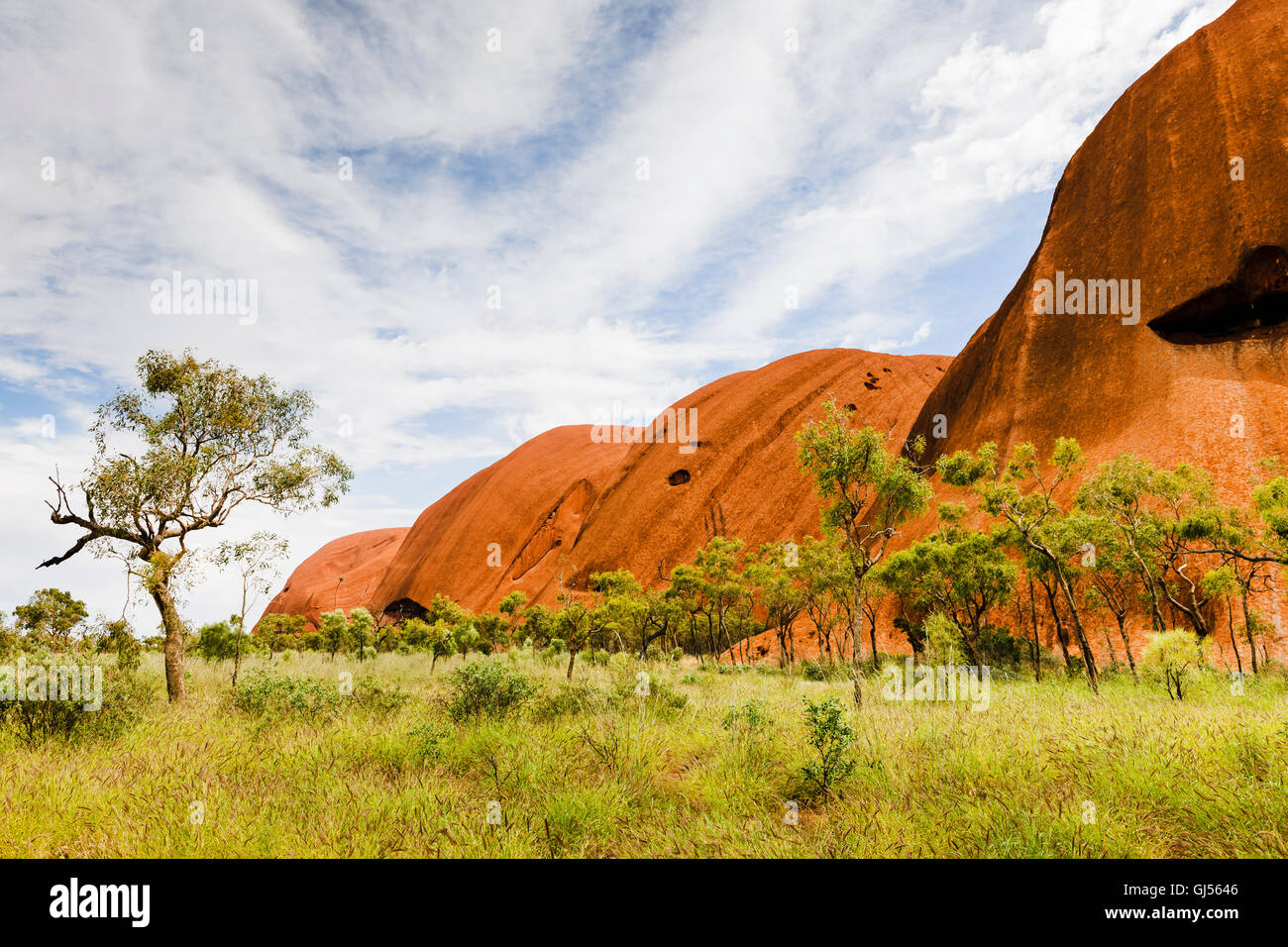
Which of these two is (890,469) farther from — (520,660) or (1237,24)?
(1237,24)

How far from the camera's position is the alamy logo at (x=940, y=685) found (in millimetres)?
11273

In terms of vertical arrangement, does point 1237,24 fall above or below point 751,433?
above

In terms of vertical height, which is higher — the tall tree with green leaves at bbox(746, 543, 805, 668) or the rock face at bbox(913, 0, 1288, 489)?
the rock face at bbox(913, 0, 1288, 489)

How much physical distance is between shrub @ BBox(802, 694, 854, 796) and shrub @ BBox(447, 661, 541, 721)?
16.0 feet

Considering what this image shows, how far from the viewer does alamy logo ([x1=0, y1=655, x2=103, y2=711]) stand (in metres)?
7.57

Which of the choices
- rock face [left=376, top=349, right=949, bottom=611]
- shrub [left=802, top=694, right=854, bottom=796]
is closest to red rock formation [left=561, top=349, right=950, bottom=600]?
rock face [left=376, top=349, right=949, bottom=611]

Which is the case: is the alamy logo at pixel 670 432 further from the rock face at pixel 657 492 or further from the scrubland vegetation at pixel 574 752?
the scrubland vegetation at pixel 574 752

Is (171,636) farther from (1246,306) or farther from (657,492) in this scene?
(657,492)

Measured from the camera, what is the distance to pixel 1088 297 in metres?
36.0

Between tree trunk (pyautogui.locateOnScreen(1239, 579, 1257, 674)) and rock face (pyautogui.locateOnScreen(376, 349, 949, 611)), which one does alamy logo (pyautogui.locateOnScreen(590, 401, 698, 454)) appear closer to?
rock face (pyautogui.locateOnScreen(376, 349, 949, 611))
